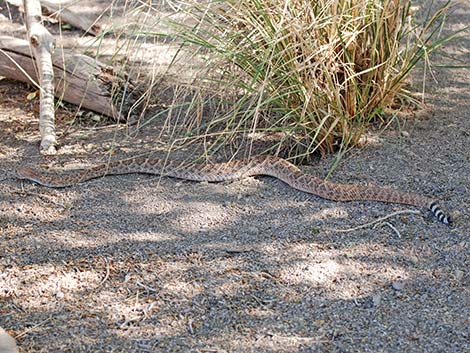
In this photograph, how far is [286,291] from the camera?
4230 mm

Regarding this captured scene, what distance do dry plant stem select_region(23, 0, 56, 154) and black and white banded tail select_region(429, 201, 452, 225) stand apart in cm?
299

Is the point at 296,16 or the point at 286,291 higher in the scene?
the point at 296,16

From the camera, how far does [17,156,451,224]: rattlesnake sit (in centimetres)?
510

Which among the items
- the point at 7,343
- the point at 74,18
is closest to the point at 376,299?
the point at 7,343

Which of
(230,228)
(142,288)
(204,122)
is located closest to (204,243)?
(230,228)

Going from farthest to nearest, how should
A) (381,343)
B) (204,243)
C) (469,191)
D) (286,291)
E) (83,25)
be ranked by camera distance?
1. (83,25)
2. (469,191)
3. (204,243)
4. (286,291)
5. (381,343)

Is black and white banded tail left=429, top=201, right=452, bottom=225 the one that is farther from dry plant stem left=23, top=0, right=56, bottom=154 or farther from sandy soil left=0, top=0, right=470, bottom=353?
dry plant stem left=23, top=0, right=56, bottom=154

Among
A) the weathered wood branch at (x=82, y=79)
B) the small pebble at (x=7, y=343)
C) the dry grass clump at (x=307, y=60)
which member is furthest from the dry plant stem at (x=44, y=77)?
the small pebble at (x=7, y=343)

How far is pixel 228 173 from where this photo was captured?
5527mm

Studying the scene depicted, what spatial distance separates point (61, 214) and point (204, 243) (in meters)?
1.08

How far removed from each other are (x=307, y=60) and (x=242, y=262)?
1385 mm

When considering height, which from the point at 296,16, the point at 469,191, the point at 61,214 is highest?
the point at 296,16

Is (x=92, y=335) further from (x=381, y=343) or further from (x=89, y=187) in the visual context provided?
(x=89, y=187)

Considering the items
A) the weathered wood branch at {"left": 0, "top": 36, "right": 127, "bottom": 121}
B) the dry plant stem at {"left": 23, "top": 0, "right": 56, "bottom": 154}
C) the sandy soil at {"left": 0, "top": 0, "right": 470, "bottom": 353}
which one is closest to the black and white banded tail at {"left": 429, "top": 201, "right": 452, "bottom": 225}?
the sandy soil at {"left": 0, "top": 0, "right": 470, "bottom": 353}
